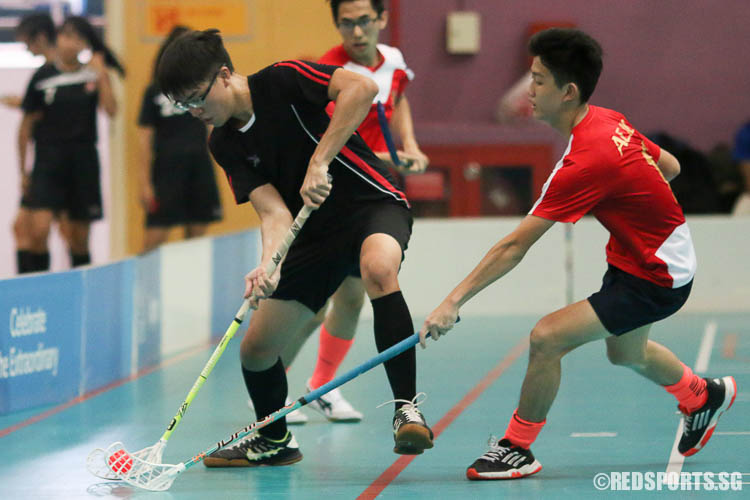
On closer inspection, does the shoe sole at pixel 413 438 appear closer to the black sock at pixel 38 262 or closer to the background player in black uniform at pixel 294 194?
the background player in black uniform at pixel 294 194

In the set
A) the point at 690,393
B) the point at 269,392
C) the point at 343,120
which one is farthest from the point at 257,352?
the point at 690,393

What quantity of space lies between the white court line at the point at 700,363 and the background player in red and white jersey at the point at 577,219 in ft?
1.44

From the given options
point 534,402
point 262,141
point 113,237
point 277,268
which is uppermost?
point 262,141

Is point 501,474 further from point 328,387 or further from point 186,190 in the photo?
point 186,190

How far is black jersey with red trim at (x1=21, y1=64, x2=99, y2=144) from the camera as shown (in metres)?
7.38

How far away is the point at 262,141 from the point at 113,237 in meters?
6.36

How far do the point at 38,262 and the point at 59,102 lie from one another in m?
1.03

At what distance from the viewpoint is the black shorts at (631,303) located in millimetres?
3387

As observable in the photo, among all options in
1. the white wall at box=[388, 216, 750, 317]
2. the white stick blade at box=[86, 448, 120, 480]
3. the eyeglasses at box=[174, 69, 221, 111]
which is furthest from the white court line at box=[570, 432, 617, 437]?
Answer: the white wall at box=[388, 216, 750, 317]

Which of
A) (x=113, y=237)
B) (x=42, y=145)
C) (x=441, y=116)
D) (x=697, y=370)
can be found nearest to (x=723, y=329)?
(x=697, y=370)

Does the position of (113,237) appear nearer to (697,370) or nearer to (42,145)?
(42,145)

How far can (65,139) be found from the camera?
24.3 ft

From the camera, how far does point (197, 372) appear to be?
580cm

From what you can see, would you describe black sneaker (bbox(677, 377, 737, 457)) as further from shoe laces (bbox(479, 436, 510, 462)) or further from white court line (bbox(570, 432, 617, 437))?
shoe laces (bbox(479, 436, 510, 462))
